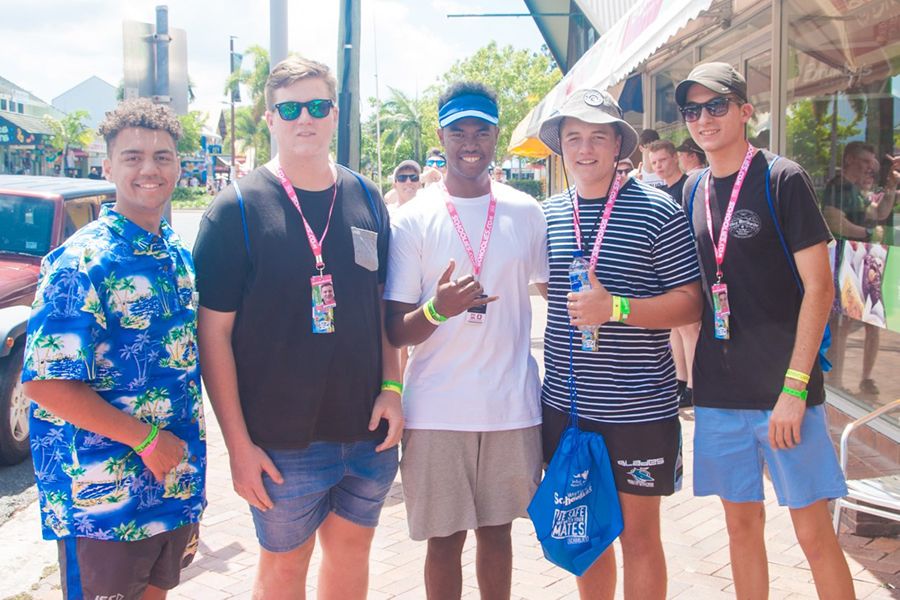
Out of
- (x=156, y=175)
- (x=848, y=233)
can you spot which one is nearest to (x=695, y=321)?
(x=156, y=175)

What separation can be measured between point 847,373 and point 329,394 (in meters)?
4.80

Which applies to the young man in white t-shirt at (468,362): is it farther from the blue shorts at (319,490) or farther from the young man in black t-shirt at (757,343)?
the young man in black t-shirt at (757,343)

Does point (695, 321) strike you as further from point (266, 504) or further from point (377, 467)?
point (266, 504)

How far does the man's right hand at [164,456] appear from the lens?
92.7 inches

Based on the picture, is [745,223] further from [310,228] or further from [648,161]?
[648,161]

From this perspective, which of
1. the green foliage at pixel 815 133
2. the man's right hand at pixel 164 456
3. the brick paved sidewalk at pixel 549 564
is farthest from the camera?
the green foliage at pixel 815 133

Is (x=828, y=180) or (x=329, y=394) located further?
(x=828, y=180)

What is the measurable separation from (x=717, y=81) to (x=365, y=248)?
1409mm

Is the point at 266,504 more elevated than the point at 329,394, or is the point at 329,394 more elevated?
the point at 329,394

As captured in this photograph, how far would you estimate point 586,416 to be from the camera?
2957mm

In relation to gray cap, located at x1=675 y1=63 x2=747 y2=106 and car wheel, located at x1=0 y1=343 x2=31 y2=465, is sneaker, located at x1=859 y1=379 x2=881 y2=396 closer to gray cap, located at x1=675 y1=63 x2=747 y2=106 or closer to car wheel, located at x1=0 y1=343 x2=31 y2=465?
gray cap, located at x1=675 y1=63 x2=747 y2=106

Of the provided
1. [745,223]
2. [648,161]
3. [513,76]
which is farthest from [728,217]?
[513,76]

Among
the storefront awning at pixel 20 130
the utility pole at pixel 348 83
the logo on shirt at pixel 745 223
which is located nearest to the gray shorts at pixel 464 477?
the logo on shirt at pixel 745 223

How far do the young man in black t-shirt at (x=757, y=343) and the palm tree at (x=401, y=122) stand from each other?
250 ft
